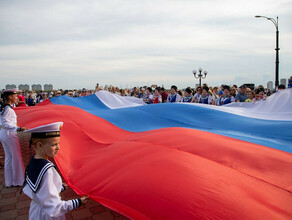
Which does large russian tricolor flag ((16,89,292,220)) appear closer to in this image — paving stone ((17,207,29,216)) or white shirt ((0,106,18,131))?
white shirt ((0,106,18,131))

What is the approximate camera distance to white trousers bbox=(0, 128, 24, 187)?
3.91 m

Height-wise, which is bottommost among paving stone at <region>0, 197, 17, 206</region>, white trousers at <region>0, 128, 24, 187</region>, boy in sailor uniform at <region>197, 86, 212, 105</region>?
paving stone at <region>0, 197, 17, 206</region>

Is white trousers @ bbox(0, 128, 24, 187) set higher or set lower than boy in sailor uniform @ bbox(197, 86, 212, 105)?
lower

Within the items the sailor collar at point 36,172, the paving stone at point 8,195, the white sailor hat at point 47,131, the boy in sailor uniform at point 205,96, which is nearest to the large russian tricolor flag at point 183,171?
the sailor collar at point 36,172

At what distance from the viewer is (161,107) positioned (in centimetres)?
522

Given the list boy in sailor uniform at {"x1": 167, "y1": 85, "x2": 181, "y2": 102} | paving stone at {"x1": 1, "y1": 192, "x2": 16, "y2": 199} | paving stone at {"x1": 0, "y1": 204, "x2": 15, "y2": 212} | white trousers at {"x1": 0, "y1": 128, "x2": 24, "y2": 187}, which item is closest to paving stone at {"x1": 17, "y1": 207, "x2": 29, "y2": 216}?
paving stone at {"x1": 0, "y1": 204, "x2": 15, "y2": 212}

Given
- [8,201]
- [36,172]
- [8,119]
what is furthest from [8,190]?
[36,172]

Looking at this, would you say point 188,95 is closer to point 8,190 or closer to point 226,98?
point 226,98

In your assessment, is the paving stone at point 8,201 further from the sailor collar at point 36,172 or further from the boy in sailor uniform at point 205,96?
the boy in sailor uniform at point 205,96

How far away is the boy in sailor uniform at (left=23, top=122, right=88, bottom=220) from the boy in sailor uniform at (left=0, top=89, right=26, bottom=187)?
2376mm

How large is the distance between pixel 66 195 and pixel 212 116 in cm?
305

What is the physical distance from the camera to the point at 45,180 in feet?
5.25

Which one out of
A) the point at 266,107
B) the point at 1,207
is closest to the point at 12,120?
the point at 1,207

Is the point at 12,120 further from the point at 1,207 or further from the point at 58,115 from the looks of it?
the point at 1,207
